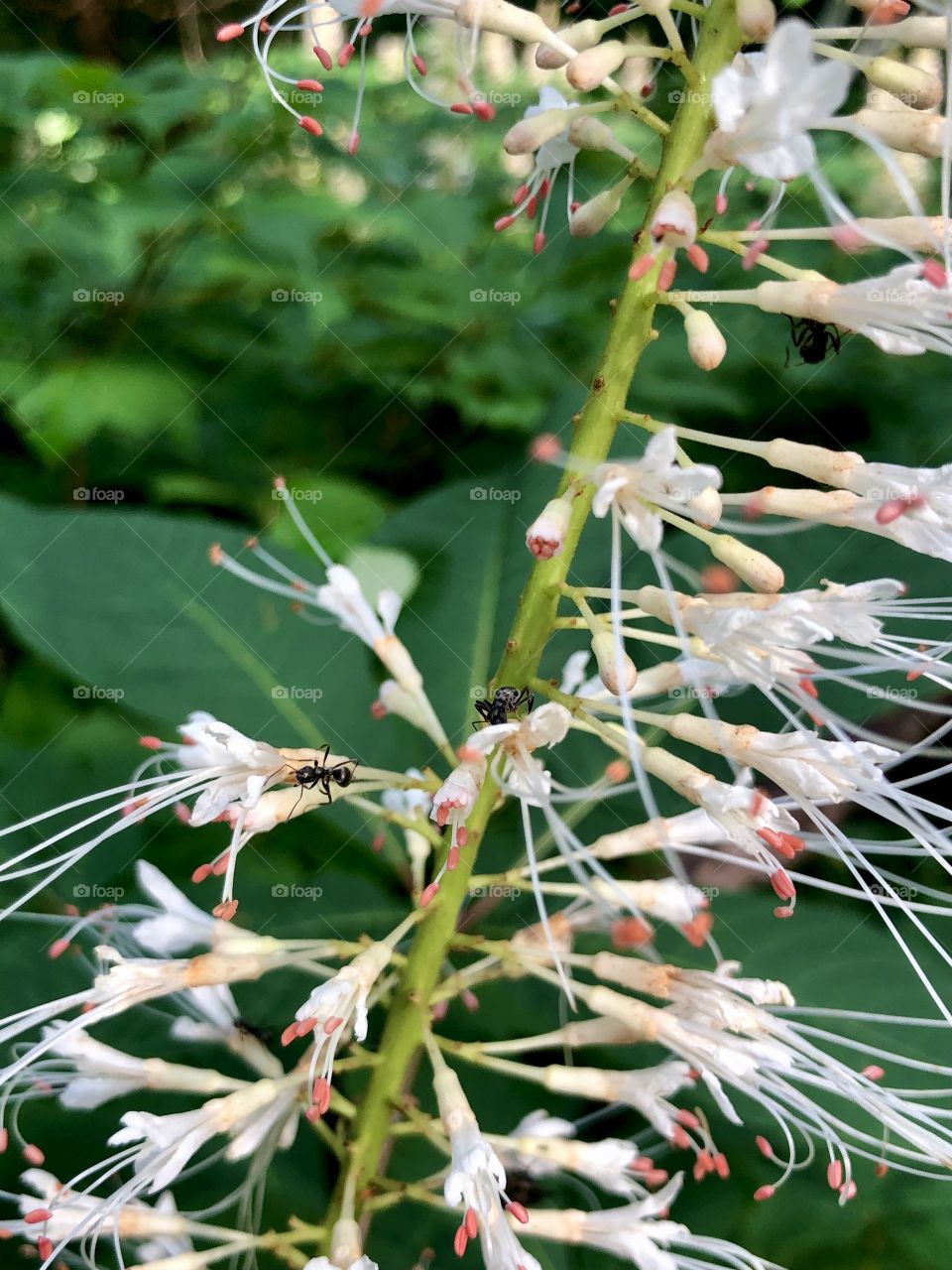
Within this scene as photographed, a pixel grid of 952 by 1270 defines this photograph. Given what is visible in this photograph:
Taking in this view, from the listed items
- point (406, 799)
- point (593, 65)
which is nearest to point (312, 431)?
point (406, 799)

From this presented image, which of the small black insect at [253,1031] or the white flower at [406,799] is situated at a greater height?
the white flower at [406,799]

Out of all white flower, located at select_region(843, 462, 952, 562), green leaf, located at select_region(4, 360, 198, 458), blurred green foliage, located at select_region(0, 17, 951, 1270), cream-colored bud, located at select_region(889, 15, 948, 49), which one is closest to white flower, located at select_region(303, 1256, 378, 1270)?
blurred green foliage, located at select_region(0, 17, 951, 1270)

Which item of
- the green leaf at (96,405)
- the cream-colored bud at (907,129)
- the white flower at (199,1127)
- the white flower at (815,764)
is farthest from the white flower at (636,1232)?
the green leaf at (96,405)

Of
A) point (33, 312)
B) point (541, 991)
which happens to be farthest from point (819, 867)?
point (33, 312)

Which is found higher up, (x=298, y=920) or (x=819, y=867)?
(x=298, y=920)

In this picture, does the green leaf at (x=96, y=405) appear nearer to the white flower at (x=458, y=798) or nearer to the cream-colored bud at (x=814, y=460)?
the white flower at (x=458, y=798)

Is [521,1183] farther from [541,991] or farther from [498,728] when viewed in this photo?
[498,728]

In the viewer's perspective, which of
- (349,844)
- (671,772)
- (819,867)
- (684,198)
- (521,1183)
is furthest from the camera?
(819,867)
